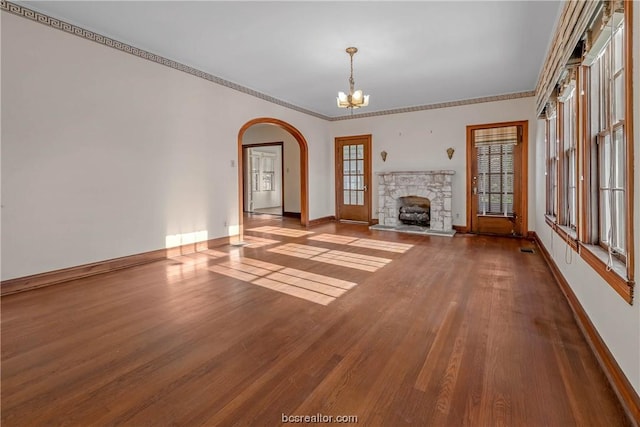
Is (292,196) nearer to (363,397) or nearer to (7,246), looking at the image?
(7,246)

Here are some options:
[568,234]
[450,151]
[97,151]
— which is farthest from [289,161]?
[568,234]

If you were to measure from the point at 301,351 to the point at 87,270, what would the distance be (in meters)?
3.23

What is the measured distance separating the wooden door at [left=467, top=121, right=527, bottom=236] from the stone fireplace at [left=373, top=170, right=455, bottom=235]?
0.50 metres

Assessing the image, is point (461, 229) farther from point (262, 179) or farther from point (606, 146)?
point (262, 179)

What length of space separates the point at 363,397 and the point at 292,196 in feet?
29.1

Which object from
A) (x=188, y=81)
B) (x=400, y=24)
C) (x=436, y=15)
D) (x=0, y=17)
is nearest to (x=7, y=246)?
(x=0, y=17)

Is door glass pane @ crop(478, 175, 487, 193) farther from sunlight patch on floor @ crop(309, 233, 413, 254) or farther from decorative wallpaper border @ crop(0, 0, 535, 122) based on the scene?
sunlight patch on floor @ crop(309, 233, 413, 254)

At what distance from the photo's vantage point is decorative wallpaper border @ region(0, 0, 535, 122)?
345cm

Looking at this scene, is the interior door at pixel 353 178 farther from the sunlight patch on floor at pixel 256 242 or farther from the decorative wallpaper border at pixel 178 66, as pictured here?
the sunlight patch on floor at pixel 256 242

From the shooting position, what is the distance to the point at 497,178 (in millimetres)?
6793

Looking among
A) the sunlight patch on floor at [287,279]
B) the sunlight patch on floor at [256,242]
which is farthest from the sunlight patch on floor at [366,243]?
the sunlight patch on floor at [287,279]

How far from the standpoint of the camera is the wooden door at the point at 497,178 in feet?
21.5

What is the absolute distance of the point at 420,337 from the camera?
236cm

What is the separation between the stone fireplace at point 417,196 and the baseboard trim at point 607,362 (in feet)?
13.2
